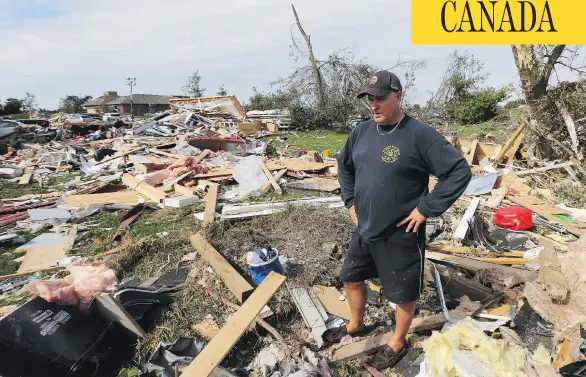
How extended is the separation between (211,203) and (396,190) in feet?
14.6

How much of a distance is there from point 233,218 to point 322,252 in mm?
1781

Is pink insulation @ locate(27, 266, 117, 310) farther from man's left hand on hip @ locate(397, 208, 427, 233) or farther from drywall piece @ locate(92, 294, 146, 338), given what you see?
man's left hand on hip @ locate(397, 208, 427, 233)

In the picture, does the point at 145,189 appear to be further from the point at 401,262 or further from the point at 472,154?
the point at 472,154

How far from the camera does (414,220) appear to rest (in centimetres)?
234

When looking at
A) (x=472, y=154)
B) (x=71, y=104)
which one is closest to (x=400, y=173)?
(x=472, y=154)

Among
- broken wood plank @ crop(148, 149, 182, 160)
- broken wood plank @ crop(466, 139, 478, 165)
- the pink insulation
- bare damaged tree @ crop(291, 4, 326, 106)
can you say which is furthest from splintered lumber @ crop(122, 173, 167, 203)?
bare damaged tree @ crop(291, 4, 326, 106)

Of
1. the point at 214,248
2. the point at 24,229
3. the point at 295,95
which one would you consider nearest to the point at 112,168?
the point at 24,229

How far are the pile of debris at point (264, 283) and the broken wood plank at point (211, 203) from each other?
0.04 metres

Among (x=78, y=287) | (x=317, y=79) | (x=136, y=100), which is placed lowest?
(x=78, y=287)

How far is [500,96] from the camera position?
20.2 meters

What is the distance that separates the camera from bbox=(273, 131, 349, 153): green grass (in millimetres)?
13703

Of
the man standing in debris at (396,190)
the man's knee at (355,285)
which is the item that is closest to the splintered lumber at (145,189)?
the man's knee at (355,285)

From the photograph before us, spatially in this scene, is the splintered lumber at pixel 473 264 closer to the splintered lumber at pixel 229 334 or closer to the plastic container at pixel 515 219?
the plastic container at pixel 515 219

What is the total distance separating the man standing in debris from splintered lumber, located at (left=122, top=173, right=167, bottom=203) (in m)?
5.07
